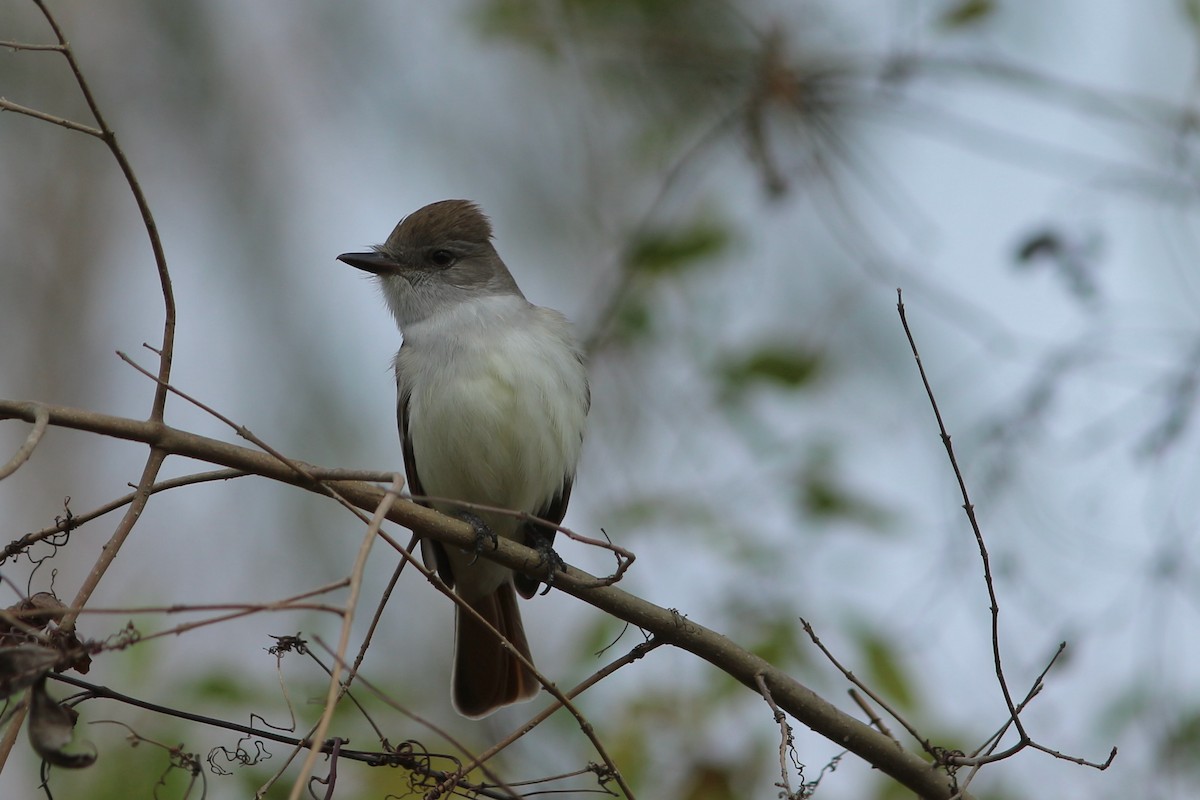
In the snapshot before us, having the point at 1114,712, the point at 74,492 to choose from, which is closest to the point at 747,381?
the point at 1114,712

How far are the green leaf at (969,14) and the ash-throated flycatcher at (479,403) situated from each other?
6.00 ft

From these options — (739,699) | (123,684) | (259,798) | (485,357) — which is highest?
(485,357)

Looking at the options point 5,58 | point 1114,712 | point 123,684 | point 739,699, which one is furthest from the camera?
point 5,58

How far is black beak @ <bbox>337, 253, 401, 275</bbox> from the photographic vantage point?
4801 mm

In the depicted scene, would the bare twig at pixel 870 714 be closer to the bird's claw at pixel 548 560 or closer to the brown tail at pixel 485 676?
the bird's claw at pixel 548 560

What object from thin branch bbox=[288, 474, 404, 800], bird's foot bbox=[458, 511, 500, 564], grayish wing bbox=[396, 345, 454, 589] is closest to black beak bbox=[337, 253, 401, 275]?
grayish wing bbox=[396, 345, 454, 589]

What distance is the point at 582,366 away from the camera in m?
4.62

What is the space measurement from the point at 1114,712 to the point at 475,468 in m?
2.53

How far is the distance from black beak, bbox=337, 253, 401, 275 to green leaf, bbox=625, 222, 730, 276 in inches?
37.3

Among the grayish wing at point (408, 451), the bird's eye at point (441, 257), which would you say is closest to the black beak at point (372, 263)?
the bird's eye at point (441, 257)

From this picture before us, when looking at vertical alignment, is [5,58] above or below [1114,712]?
above

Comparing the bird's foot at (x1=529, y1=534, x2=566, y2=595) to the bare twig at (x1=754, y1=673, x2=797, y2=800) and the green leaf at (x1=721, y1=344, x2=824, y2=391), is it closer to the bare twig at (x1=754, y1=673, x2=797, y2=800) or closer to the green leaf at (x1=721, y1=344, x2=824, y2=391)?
the bare twig at (x1=754, y1=673, x2=797, y2=800)

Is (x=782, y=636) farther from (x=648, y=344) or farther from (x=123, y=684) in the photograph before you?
(x=123, y=684)

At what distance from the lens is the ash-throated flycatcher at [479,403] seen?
13.6 feet
